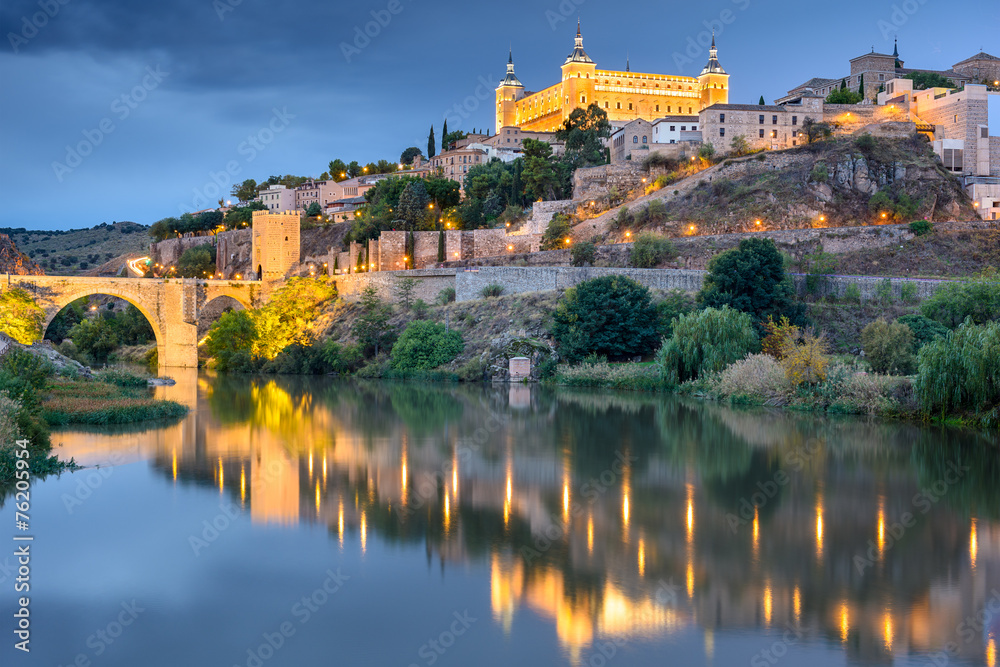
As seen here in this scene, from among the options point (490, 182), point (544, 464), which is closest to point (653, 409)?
point (544, 464)

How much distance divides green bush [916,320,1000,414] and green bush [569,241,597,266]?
2373 centimetres

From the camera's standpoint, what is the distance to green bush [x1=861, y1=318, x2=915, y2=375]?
24.8m

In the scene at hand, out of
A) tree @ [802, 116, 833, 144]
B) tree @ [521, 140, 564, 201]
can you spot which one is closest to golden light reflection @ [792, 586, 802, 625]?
tree @ [802, 116, 833, 144]

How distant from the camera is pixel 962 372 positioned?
19.8m

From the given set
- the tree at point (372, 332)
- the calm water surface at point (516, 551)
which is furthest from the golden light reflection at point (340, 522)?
the tree at point (372, 332)

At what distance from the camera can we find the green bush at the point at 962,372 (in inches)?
762

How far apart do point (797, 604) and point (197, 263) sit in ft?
236

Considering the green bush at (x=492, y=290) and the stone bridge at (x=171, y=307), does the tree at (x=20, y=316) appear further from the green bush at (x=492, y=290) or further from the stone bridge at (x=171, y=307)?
the green bush at (x=492, y=290)

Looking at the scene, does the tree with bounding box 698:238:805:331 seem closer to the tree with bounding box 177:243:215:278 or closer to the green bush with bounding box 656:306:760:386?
the green bush with bounding box 656:306:760:386

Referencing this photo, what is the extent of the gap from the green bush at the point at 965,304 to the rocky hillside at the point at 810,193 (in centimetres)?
1901

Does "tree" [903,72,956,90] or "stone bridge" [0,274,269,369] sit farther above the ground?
"tree" [903,72,956,90]

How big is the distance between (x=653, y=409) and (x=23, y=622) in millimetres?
18418

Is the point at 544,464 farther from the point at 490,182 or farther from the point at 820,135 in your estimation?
the point at 490,182
